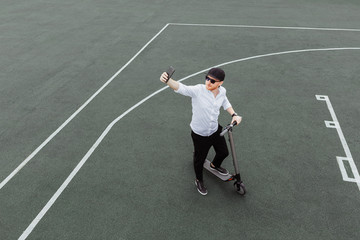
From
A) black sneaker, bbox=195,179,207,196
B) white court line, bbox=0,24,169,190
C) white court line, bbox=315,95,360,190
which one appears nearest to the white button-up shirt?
black sneaker, bbox=195,179,207,196

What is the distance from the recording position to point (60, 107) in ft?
26.5

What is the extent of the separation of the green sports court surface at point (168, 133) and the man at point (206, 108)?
42.7 inches

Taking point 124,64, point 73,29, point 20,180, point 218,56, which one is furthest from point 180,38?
point 20,180

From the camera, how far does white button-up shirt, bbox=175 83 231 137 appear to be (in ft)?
14.2

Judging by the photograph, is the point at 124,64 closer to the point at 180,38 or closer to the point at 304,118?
the point at 180,38

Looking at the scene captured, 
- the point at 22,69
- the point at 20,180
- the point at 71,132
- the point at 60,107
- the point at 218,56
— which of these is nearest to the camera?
the point at 20,180

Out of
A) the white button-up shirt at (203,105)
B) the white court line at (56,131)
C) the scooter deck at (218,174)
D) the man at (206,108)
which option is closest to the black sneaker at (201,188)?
the man at (206,108)

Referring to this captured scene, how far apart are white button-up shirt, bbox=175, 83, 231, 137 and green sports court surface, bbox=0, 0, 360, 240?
1.58 metres

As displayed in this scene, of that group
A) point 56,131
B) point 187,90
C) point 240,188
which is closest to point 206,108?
point 187,90

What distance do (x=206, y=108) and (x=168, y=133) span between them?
2723mm

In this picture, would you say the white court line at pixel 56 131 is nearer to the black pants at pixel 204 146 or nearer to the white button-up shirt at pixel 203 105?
the black pants at pixel 204 146

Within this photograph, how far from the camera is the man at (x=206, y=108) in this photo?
4293 mm

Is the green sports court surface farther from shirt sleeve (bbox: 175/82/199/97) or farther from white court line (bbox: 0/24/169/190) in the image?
shirt sleeve (bbox: 175/82/199/97)

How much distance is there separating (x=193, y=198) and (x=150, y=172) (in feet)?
3.89
